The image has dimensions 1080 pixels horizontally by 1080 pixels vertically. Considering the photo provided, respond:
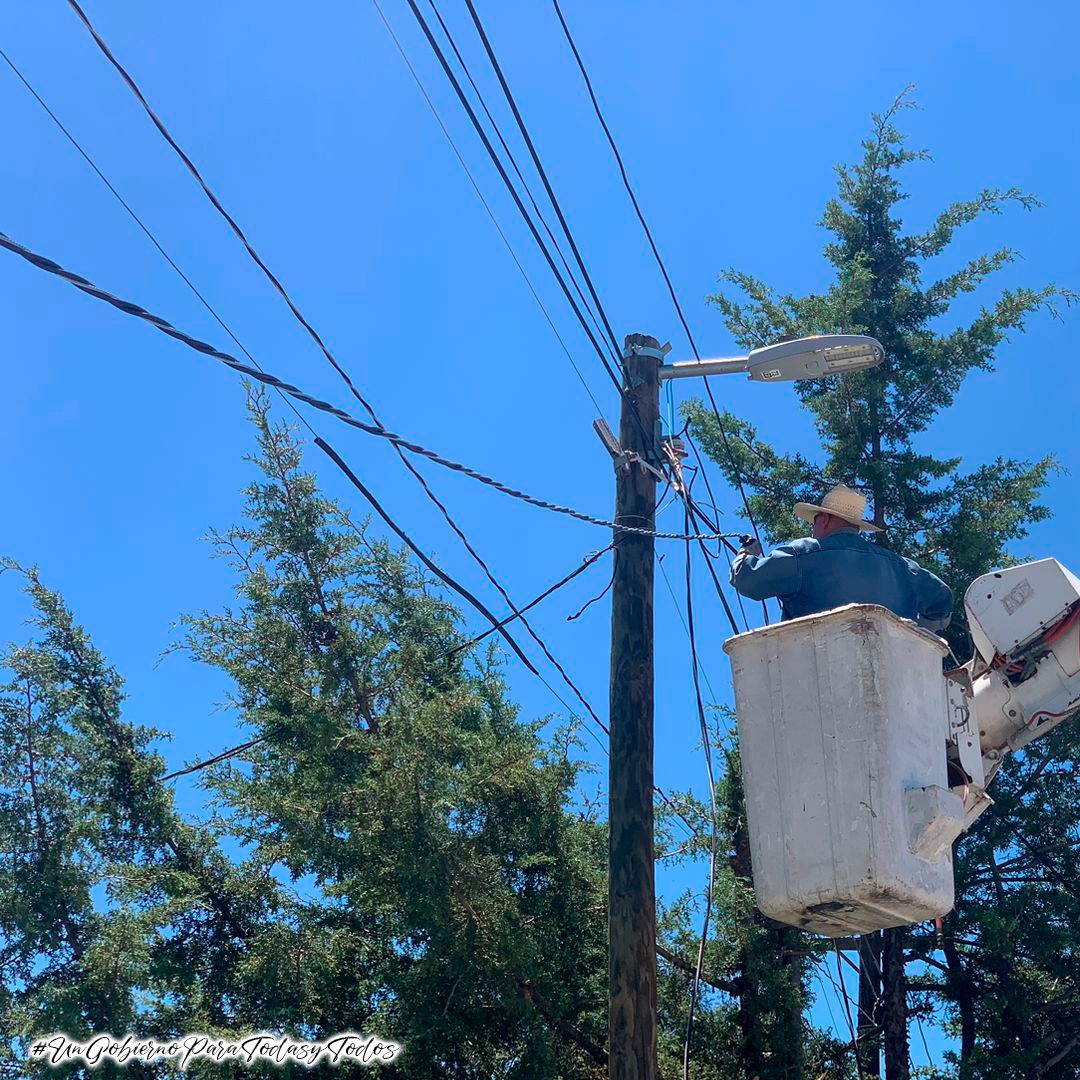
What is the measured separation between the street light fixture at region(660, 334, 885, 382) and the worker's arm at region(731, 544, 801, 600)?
1.45 m

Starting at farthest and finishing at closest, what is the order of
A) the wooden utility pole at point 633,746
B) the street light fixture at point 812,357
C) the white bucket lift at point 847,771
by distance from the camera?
the street light fixture at point 812,357, the wooden utility pole at point 633,746, the white bucket lift at point 847,771

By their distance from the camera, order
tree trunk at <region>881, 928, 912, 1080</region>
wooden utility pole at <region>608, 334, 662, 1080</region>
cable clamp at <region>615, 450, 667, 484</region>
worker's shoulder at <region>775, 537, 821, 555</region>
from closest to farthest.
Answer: worker's shoulder at <region>775, 537, 821, 555</region> → wooden utility pole at <region>608, 334, 662, 1080</region> → cable clamp at <region>615, 450, 667, 484</region> → tree trunk at <region>881, 928, 912, 1080</region>

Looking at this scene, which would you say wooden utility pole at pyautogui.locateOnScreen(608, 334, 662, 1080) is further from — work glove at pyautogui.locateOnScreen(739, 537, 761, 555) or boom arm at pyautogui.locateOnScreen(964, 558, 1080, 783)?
boom arm at pyautogui.locateOnScreen(964, 558, 1080, 783)

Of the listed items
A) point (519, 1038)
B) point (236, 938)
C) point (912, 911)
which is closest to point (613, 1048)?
point (912, 911)

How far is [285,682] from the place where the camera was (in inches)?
458

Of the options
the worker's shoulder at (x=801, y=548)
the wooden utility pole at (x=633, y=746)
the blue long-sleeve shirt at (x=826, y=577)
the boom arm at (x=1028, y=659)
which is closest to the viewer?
the blue long-sleeve shirt at (x=826, y=577)

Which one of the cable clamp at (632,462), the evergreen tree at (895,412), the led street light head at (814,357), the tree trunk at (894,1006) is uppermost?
the evergreen tree at (895,412)

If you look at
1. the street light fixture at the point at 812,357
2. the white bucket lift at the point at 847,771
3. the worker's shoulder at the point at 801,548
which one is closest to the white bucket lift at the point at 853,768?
the white bucket lift at the point at 847,771

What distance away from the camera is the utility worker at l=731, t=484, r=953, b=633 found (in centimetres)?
659

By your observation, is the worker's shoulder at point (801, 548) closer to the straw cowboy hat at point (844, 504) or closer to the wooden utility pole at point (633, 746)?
the straw cowboy hat at point (844, 504)

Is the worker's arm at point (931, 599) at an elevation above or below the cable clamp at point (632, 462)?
below

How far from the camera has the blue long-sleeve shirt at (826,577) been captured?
6.59 m

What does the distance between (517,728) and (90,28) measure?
290 inches

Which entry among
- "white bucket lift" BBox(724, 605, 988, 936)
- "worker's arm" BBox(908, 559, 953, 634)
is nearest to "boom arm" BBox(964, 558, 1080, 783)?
"worker's arm" BBox(908, 559, 953, 634)
